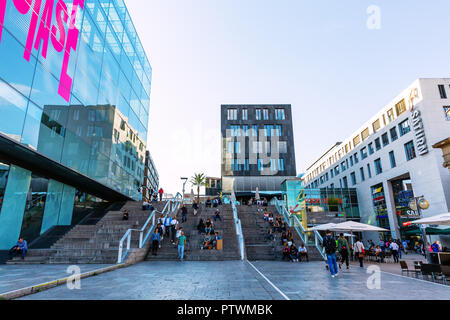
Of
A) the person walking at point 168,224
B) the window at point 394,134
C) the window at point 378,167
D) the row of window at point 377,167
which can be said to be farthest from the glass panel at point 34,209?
the window at point 378,167

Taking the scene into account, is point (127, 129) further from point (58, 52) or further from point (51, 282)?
point (51, 282)

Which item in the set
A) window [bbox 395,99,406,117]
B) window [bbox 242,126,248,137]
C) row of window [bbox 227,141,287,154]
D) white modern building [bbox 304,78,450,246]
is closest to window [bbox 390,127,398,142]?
white modern building [bbox 304,78,450,246]

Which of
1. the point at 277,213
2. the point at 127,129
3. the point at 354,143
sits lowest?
the point at 277,213

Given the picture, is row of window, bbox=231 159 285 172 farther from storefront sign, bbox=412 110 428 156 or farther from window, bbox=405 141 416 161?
storefront sign, bbox=412 110 428 156

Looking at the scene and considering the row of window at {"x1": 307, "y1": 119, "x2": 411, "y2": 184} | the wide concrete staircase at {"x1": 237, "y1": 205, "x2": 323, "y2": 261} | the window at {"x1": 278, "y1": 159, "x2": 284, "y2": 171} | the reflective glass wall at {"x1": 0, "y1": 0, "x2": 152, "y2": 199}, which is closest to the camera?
the reflective glass wall at {"x1": 0, "y1": 0, "x2": 152, "y2": 199}

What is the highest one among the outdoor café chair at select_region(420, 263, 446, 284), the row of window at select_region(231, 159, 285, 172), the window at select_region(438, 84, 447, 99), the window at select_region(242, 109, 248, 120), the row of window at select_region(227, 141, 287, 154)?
the window at select_region(242, 109, 248, 120)

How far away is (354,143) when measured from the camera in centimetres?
4591

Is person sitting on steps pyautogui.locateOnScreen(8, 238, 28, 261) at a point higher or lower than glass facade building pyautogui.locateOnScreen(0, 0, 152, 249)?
lower

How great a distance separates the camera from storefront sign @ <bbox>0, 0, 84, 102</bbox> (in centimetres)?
1183

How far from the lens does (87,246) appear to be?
13.1 m

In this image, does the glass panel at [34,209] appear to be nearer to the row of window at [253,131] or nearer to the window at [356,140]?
the row of window at [253,131]

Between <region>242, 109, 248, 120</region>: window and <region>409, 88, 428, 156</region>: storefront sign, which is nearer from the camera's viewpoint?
<region>409, 88, 428, 156</region>: storefront sign

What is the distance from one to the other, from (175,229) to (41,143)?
340 inches
